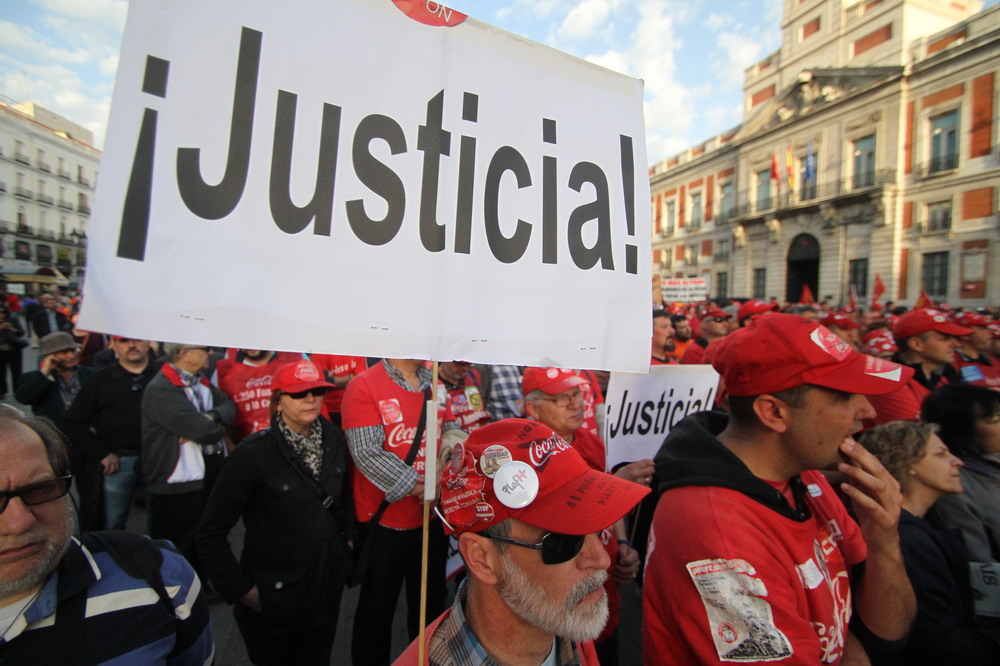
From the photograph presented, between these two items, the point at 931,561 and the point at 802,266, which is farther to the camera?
the point at 802,266

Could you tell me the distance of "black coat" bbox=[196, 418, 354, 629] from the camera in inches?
91.7

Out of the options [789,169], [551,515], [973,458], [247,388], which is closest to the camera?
[551,515]

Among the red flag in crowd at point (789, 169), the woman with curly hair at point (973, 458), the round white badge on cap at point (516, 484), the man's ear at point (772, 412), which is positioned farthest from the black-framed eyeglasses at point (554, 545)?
the red flag in crowd at point (789, 169)

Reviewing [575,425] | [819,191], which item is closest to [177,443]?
[575,425]

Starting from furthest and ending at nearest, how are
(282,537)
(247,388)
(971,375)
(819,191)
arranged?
A: (819,191)
(971,375)
(247,388)
(282,537)

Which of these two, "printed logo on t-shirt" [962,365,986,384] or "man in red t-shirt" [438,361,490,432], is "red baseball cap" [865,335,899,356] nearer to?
"printed logo on t-shirt" [962,365,986,384]

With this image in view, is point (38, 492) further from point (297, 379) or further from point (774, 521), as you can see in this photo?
point (774, 521)

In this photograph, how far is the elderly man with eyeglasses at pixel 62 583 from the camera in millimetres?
1143

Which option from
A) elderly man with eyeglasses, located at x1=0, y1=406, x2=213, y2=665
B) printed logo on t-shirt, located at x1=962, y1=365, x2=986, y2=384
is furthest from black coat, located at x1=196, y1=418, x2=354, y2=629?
printed logo on t-shirt, located at x1=962, y1=365, x2=986, y2=384

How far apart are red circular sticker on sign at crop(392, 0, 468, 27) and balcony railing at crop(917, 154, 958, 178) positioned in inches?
1254

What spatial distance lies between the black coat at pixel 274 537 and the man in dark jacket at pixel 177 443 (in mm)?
1152

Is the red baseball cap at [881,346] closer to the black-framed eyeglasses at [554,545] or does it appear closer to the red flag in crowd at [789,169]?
the black-framed eyeglasses at [554,545]

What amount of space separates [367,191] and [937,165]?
3296cm

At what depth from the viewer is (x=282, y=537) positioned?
239cm
